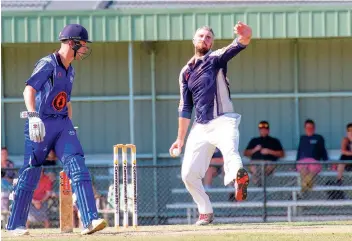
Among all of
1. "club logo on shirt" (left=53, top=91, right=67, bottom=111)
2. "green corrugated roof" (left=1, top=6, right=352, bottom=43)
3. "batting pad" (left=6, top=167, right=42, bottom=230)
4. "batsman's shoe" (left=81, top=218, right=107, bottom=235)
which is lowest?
"batsman's shoe" (left=81, top=218, right=107, bottom=235)

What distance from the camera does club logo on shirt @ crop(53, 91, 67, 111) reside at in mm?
11125

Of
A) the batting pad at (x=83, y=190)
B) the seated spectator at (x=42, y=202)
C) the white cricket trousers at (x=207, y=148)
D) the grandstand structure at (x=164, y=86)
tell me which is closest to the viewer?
the batting pad at (x=83, y=190)

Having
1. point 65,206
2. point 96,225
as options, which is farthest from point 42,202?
point 96,225

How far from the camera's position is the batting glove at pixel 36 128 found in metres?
10.7

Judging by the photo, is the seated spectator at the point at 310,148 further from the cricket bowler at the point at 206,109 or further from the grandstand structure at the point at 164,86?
the cricket bowler at the point at 206,109

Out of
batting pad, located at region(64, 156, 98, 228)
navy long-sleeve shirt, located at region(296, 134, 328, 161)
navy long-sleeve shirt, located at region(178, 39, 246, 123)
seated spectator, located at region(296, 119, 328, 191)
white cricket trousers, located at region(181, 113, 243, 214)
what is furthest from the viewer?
navy long-sleeve shirt, located at region(296, 134, 328, 161)

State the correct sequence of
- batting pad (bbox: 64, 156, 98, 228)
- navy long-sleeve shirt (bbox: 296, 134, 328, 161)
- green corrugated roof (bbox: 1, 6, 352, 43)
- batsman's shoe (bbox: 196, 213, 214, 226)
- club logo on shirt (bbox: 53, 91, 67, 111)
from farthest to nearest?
navy long-sleeve shirt (bbox: 296, 134, 328, 161), green corrugated roof (bbox: 1, 6, 352, 43), batsman's shoe (bbox: 196, 213, 214, 226), club logo on shirt (bbox: 53, 91, 67, 111), batting pad (bbox: 64, 156, 98, 228)

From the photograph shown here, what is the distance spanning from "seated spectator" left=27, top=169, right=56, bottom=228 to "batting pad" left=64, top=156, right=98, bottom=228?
6.86m

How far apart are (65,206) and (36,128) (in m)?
1.96

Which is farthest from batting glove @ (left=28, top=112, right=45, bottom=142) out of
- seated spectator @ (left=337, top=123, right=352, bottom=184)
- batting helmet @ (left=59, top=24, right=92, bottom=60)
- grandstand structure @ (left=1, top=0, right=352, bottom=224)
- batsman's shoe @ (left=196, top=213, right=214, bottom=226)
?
seated spectator @ (left=337, top=123, right=352, bottom=184)

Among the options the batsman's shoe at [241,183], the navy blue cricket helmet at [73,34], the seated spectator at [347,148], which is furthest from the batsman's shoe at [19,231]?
the seated spectator at [347,148]

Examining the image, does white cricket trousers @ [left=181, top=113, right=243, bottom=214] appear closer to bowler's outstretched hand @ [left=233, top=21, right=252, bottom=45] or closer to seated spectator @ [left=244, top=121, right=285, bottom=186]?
bowler's outstretched hand @ [left=233, top=21, right=252, bottom=45]

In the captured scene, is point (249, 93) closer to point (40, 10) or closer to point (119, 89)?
point (119, 89)

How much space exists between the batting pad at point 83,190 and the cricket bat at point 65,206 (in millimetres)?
1269
